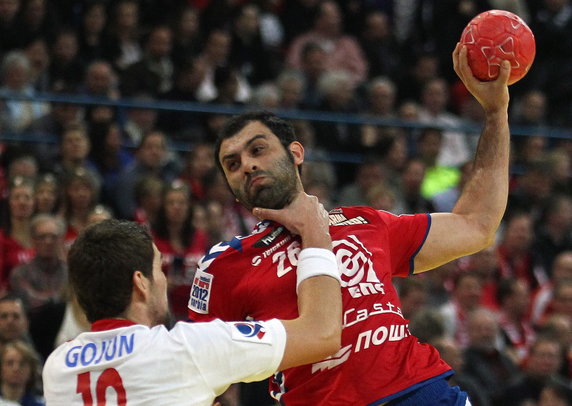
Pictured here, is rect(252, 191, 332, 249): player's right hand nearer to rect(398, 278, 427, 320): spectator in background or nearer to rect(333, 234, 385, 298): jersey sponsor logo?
rect(333, 234, 385, 298): jersey sponsor logo

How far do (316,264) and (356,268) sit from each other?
1.39 ft

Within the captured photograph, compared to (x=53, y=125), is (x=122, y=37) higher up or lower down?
higher up

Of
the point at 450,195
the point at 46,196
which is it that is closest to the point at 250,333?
the point at 46,196

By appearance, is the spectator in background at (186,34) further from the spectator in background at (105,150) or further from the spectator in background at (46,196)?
the spectator in background at (46,196)

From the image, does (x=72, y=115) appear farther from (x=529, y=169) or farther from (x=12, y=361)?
(x=529, y=169)

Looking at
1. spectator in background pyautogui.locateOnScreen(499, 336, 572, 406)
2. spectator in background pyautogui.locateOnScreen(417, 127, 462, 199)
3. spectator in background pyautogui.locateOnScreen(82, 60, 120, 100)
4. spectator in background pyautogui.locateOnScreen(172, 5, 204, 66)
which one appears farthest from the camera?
spectator in background pyautogui.locateOnScreen(172, 5, 204, 66)

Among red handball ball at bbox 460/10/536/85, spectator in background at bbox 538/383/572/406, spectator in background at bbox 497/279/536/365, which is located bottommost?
spectator in background at bbox 538/383/572/406

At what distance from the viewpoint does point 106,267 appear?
408 centimetres

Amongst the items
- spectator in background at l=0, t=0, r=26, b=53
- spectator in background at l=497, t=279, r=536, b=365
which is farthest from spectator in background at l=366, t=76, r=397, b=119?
spectator in background at l=0, t=0, r=26, b=53

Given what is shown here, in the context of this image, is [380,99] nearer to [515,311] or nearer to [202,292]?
[515,311]

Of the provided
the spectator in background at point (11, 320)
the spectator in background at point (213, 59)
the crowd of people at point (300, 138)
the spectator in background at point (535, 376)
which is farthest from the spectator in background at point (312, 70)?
the spectator in background at point (11, 320)

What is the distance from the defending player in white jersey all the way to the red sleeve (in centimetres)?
93

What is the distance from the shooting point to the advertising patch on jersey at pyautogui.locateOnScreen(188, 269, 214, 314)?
15.6 ft

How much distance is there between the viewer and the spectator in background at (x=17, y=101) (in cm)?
1111
